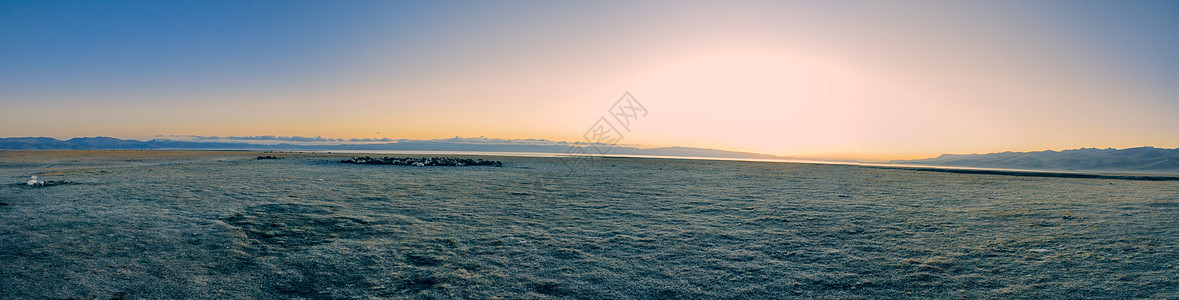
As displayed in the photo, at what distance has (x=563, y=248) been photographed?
6.49 meters

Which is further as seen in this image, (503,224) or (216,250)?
(503,224)

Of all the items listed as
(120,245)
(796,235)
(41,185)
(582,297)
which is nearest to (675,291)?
(582,297)

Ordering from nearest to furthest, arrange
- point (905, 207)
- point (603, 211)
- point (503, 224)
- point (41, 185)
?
point (503, 224) < point (603, 211) < point (905, 207) < point (41, 185)

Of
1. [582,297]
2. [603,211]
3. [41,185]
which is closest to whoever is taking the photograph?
[582,297]

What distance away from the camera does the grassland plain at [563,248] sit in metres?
4.83

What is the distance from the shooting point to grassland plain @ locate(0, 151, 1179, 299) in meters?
4.83

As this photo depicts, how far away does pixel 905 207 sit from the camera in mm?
10469

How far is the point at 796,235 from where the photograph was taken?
739 cm

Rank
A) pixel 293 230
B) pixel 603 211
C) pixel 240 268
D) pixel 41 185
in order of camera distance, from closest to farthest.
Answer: pixel 240 268, pixel 293 230, pixel 603 211, pixel 41 185

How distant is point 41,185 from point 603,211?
13651 millimetres

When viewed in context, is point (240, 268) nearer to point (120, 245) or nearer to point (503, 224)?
point (120, 245)

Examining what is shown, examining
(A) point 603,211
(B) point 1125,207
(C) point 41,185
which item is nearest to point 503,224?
(A) point 603,211

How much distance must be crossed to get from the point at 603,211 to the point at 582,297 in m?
5.09

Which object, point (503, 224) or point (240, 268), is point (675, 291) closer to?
point (503, 224)
